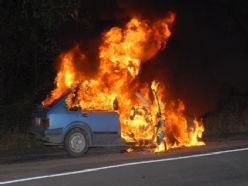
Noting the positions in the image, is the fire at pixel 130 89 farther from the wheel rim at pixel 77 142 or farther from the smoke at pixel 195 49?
the smoke at pixel 195 49

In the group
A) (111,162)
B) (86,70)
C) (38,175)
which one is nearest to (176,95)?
(86,70)

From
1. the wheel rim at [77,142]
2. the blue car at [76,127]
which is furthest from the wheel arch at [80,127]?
the wheel rim at [77,142]

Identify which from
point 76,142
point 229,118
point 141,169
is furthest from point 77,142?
point 229,118

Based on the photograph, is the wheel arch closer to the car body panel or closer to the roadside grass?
the car body panel

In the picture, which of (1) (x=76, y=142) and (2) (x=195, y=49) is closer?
(1) (x=76, y=142)

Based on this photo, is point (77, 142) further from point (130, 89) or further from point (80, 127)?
point (130, 89)

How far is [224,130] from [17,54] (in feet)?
25.0

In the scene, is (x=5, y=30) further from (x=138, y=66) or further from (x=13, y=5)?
(x=138, y=66)

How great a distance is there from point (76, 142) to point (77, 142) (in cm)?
3

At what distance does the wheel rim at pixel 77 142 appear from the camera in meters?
13.4

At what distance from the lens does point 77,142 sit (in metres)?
13.4

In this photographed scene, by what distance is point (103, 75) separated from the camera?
14789 millimetres

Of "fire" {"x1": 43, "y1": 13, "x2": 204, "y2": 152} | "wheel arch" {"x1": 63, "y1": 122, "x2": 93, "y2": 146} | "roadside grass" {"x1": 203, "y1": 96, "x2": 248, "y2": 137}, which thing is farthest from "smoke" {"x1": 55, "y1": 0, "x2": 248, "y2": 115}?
"wheel arch" {"x1": 63, "y1": 122, "x2": 93, "y2": 146}

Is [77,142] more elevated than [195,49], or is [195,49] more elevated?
[195,49]
